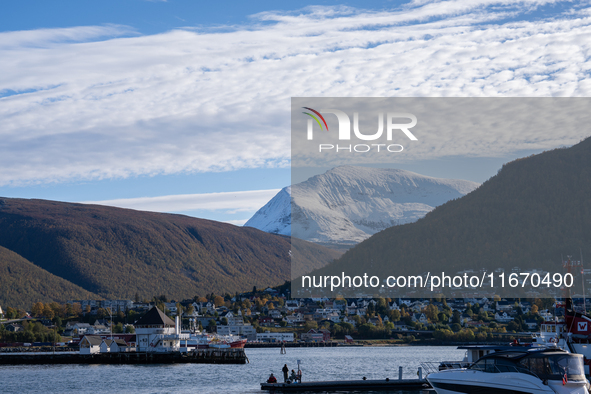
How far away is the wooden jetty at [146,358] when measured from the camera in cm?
10862

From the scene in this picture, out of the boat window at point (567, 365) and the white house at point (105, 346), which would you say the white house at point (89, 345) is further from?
the boat window at point (567, 365)

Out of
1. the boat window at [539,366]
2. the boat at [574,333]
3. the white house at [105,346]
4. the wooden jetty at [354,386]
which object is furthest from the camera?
the white house at [105,346]

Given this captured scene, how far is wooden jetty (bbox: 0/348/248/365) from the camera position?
109 metres

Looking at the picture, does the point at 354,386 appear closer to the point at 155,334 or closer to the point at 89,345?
the point at 155,334

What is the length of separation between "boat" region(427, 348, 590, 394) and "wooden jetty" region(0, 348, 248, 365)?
71455 millimetres

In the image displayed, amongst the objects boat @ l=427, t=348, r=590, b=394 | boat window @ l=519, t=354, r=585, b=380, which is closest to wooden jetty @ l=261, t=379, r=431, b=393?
boat @ l=427, t=348, r=590, b=394

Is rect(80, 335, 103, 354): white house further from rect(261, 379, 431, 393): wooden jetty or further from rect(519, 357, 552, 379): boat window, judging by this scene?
rect(519, 357, 552, 379): boat window

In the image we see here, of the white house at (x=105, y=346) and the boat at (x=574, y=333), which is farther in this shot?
the white house at (x=105, y=346)

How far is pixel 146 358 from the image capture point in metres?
116

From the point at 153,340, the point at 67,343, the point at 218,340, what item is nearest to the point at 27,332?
the point at 67,343

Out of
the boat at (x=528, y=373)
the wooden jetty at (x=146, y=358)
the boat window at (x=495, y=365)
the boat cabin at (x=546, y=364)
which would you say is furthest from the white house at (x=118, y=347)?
the boat cabin at (x=546, y=364)

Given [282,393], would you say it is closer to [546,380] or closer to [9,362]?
[546,380]

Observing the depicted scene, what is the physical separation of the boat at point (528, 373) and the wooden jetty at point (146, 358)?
71.5 metres

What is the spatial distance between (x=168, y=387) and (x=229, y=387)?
6078mm
